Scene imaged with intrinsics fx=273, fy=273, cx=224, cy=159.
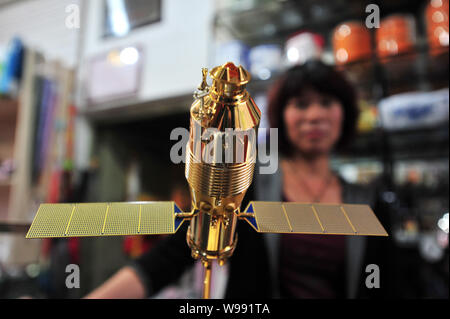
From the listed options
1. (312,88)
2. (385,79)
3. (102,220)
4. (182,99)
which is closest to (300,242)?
(312,88)

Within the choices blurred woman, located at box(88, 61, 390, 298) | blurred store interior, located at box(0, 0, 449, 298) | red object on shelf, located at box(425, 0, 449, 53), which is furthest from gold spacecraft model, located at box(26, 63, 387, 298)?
red object on shelf, located at box(425, 0, 449, 53)

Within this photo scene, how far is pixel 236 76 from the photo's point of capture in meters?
0.17

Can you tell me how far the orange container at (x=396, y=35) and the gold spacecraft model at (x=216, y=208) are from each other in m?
0.94

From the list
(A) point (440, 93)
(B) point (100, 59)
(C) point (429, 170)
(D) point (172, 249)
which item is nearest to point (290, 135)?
(D) point (172, 249)

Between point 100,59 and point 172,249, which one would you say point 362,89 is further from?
point 100,59

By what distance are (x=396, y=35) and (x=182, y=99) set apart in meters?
0.90

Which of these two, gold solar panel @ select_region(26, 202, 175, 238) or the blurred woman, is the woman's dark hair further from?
gold solar panel @ select_region(26, 202, 175, 238)

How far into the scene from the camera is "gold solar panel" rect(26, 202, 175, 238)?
0.58ft

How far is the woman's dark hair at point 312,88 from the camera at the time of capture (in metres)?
0.70

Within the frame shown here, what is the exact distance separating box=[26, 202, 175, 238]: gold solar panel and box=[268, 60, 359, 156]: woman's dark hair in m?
0.59

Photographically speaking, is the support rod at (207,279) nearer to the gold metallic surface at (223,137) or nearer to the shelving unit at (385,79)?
the gold metallic surface at (223,137)

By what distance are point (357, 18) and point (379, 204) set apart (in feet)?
2.81

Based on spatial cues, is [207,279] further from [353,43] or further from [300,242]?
[353,43]

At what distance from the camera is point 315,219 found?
20 cm
